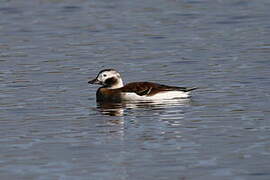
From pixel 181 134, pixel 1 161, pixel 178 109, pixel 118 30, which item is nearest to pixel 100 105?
pixel 178 109

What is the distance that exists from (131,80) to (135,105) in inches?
116

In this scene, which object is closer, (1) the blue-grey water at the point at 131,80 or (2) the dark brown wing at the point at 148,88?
(1) the blue-grey water at the point at 131,80

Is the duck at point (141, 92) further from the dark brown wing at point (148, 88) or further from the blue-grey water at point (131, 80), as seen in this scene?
the blue-grey water at point (131, 80)

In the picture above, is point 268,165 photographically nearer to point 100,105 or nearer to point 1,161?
point 1,161

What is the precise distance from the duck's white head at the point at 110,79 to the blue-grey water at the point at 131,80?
437 mm

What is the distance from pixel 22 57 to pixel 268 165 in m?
14.2

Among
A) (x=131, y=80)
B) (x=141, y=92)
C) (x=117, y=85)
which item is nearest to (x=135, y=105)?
(x=141, y=92)

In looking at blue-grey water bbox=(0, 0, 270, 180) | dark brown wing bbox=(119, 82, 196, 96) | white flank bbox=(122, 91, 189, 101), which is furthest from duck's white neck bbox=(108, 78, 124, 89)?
white flank bbox=(122, 91, 189, 101)

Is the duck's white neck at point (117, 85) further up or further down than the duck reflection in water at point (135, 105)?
further up

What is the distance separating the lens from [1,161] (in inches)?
617

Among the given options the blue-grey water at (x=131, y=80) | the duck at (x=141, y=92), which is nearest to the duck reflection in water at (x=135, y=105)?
the blue-grey water at (x=131, y=80)

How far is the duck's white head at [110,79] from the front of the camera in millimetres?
23125

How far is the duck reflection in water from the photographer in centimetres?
2088

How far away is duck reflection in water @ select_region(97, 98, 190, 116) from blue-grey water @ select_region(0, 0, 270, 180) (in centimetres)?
3
